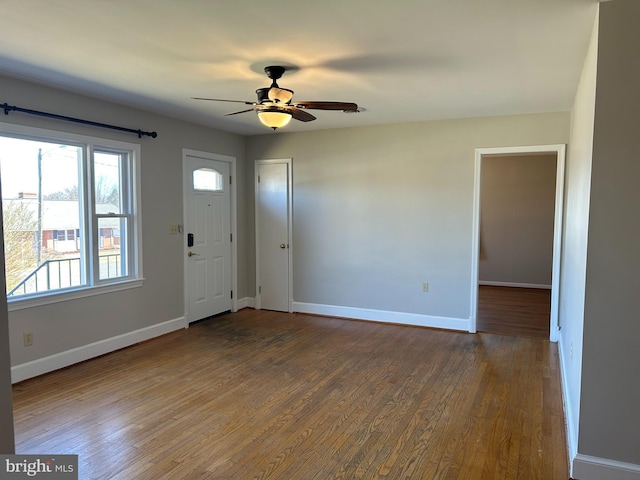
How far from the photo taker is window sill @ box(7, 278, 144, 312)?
352cm

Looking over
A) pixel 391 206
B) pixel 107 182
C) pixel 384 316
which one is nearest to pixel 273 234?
pixel 391 206

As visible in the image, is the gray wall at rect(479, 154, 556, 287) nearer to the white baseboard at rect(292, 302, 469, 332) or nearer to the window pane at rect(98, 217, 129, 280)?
the white baseboard at rect(292, 302, 469, 332)

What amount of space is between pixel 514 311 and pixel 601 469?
4051 millimetres

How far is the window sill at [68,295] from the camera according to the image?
3.52m

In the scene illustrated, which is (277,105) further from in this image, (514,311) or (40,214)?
(514,311)

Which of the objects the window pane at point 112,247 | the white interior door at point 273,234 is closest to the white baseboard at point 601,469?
the window pane at point 112,247

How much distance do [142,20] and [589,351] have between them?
2964 millimetres

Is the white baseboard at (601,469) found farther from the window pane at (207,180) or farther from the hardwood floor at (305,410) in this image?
the window pane at (207,180)

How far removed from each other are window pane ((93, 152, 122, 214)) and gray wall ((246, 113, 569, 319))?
215 cm

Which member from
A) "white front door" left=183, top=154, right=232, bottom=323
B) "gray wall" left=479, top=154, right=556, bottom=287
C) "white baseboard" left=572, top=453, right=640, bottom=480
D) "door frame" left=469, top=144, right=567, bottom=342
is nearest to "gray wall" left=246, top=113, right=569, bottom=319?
"door frame" left=469, top=144, right=567, bottom=342

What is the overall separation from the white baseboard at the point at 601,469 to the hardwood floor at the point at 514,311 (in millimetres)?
2794

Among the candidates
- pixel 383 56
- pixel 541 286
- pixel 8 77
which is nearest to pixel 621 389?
pixel 383 56

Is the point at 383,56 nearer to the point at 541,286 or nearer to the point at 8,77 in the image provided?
the point at 8,77

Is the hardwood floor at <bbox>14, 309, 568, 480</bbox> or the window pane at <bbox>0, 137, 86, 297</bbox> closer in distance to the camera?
the hardwood floor at <bbox>14, 309, 568, 480</bbox>
